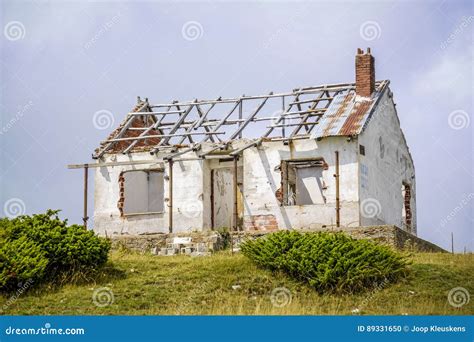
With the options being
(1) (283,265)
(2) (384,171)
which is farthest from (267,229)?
(1) (283,265)

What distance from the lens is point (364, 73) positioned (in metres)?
35.5

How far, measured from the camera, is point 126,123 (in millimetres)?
38562

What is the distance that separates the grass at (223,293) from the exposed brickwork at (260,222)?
19.1ft

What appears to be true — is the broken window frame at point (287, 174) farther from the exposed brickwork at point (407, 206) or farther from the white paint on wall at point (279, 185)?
the exposed brickwork at point (407, 206)

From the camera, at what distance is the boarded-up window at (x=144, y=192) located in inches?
1473

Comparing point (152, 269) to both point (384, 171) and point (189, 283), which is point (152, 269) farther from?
point (384, 171)

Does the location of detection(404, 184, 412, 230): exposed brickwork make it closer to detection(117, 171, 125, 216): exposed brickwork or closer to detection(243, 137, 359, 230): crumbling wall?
detection(243, 137, 359, 230): crumbling wall

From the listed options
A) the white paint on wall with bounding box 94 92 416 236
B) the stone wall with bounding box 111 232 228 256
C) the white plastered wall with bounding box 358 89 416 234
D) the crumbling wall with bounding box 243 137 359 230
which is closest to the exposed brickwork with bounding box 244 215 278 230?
the crumbling wall with bounding box 243 137 359 230

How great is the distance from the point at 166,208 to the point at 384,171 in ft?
27.3

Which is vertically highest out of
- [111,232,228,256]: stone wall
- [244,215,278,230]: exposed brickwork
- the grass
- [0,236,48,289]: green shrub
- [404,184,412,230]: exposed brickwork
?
[404,184,412,230]: exposed brickwork

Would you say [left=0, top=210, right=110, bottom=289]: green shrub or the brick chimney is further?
the brick chimney

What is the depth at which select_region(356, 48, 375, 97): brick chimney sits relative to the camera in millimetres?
35375

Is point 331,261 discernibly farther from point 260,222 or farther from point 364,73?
point 364,73

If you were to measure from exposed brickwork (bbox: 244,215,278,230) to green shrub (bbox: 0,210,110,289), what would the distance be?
26.2ft
